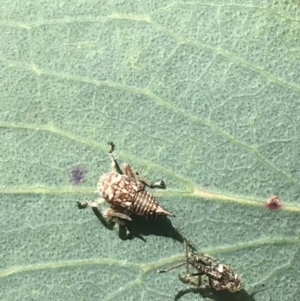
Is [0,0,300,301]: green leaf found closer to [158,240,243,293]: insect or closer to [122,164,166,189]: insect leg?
[122,164,166,189]: insect leg

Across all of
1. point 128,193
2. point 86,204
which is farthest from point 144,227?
point 86,204

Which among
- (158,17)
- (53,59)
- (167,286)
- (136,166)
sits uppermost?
(158,17)

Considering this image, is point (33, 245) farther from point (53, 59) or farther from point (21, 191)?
point (53, 59)

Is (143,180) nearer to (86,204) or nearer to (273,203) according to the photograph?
(86,204)

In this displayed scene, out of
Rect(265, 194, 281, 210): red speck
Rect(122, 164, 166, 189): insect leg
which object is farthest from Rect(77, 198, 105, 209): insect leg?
Rect(265, 194, 281, 210): red speck

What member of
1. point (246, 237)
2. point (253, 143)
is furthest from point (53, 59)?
point (246, 237)

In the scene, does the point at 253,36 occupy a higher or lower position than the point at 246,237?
higher

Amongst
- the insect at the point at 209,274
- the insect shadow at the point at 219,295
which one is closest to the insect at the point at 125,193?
the insect at the point at 209,274

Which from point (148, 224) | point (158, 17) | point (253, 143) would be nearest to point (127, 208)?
point (148, 224)
